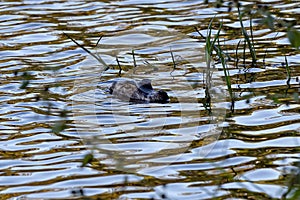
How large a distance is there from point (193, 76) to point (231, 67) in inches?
16.5

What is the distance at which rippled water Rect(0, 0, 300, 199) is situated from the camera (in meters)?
5.58

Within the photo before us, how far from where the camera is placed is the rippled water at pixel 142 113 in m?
5.58

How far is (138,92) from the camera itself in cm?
773

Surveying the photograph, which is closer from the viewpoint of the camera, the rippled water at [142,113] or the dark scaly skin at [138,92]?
the rippled water at [142,113]

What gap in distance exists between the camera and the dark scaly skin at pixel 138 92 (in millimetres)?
7586

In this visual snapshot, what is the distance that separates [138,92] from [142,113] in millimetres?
506

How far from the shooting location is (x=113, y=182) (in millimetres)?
5629

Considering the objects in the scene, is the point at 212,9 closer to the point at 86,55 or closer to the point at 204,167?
the point at 86,55

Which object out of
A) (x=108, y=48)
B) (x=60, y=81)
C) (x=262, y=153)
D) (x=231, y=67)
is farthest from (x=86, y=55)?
(x=262, y=153)

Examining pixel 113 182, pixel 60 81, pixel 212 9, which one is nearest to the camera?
pixel 113 182

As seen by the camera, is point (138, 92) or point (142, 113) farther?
point (138, 92)

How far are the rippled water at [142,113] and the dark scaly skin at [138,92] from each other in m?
0.10

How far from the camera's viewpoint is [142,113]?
727 cm

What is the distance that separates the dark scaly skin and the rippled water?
0.10 meters
